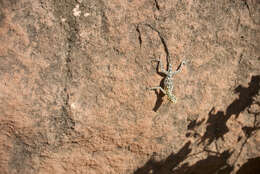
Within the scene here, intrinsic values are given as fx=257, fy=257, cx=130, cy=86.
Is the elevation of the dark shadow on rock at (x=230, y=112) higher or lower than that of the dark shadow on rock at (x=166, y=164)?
higher

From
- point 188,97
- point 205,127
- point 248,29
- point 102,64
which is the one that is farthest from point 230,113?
point 102,64

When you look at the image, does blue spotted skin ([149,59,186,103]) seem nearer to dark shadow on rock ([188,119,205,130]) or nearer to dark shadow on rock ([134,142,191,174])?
dark shadow on rock ([188,119,205,130])

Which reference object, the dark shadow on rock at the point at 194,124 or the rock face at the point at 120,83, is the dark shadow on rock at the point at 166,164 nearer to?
the rock face at the point at 120,83

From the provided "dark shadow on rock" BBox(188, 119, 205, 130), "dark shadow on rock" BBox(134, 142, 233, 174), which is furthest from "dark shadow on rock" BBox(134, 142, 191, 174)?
"dark shadow on rock" BBox(188, 119, 205, 130)

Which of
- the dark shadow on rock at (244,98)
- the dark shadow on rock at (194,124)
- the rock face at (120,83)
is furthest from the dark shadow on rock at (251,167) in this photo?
the dark shadow on rock at (194,124)

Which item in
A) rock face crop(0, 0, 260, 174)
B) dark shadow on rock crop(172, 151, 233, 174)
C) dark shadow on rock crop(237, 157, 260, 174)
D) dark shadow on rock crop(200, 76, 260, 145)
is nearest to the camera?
rock face crop(0, 0, 260, 174)

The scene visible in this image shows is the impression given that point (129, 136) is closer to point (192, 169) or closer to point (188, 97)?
point (188, 97)

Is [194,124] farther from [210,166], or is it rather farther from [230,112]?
[210,166]
